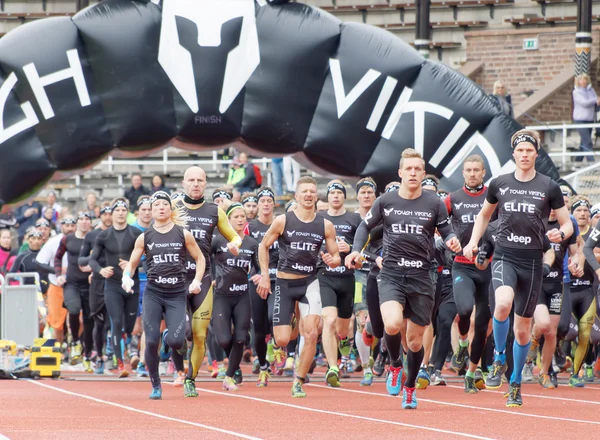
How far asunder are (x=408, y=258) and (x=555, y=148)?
41.7 ft

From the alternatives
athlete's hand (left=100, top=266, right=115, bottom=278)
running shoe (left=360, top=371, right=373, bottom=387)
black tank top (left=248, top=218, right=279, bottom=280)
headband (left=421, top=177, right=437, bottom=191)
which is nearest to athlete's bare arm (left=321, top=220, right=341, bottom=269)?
headband (left=421, top=177, right=437, bottom=191)

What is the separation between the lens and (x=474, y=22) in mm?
28500

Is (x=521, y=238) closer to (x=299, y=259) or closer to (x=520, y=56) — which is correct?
(x=299, y=259)

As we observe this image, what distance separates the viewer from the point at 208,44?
606 inches

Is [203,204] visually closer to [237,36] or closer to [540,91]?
[237,36]

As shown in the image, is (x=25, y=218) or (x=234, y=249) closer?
(x=234, y=249)

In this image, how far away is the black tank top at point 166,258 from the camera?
12.2m

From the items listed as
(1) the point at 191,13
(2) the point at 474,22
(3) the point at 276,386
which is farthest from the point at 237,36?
(2) the point at 474,22

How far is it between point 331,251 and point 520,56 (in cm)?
1641

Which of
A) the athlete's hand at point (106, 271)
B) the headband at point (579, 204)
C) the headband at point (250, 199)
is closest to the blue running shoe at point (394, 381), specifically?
the headband at point (579, 204)

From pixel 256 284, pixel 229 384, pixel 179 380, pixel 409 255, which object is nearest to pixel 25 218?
pixel 256 284

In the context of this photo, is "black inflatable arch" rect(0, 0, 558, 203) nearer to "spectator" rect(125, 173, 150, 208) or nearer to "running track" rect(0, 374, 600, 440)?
"running track" rect(0, 374, 600, 440)

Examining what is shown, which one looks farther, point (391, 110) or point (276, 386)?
point (391, 110)

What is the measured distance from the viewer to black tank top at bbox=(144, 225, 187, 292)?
12164 millimetres
